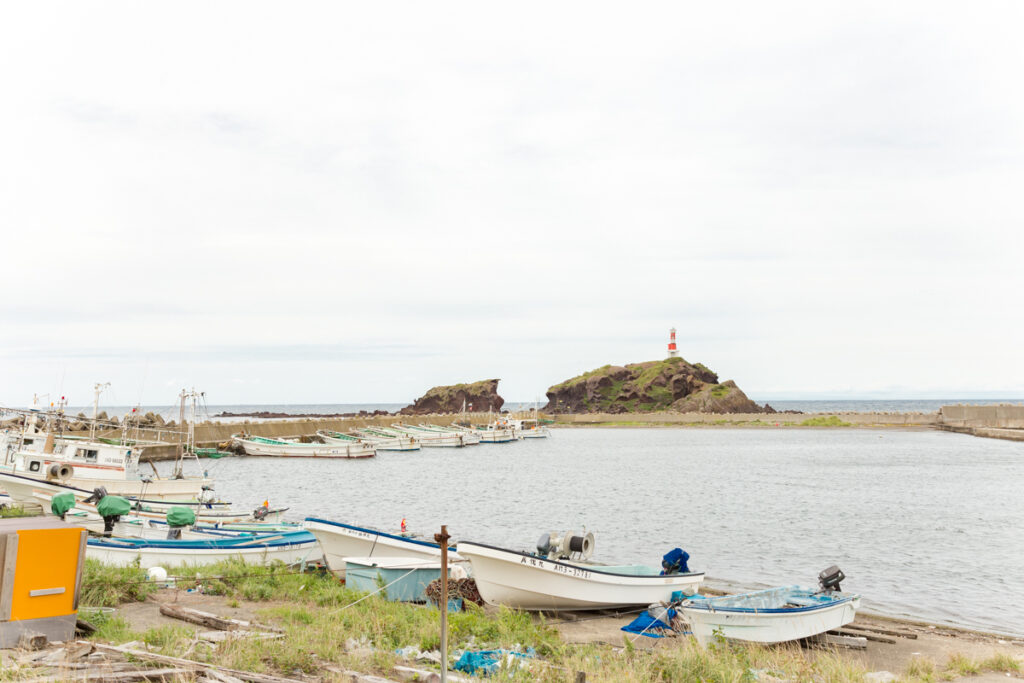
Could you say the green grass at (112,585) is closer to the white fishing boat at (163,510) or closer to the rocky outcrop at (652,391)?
the white fishing boat at (163,510)

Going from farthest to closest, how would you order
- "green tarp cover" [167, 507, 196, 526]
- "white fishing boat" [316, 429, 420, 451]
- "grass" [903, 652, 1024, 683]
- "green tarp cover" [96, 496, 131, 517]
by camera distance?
"white fishing boat" [316, 429, 420, 451], "green tarp cover" [167, 507, 196, 526], "green tarp cover" [96, 496, 131, 517], "grass" [903, 652, 1024, 683]

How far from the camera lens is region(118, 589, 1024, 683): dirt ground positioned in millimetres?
12448

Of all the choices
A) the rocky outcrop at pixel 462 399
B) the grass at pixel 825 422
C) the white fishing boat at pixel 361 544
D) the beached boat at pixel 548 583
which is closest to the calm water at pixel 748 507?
the beached boat at pixel 548 583

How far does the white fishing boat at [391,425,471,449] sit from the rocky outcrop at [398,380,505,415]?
65159mm

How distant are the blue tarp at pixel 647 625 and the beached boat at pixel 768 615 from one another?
2.55 ft

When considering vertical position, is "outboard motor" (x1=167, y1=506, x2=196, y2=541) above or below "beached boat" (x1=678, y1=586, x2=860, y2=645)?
above

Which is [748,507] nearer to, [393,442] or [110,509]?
[110,509]

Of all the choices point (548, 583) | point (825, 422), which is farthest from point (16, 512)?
point (825, 422)

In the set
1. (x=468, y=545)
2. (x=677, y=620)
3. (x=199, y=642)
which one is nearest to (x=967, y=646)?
(x=677, y=620)

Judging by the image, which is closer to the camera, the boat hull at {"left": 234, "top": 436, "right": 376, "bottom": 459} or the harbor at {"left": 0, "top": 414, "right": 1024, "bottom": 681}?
the harbor at {"left": 0, "top": 414, "right": 1024, "bottom": 681}

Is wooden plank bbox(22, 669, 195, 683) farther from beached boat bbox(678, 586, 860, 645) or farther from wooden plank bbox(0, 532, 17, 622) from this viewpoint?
beached boat bbox(678, 586, 860, 645)

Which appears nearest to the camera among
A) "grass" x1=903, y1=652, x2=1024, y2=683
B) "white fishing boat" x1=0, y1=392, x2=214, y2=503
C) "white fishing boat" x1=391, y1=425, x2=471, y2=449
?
"grass" x1=903, y1=652, x2=1024, y2=683

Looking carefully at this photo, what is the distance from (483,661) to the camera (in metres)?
9.93

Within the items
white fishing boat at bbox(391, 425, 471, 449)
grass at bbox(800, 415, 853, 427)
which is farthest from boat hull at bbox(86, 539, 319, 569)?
grass at bbox(800, 415, 853, 427)
